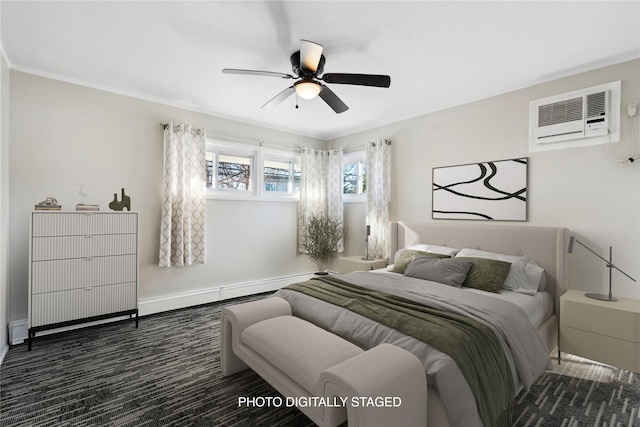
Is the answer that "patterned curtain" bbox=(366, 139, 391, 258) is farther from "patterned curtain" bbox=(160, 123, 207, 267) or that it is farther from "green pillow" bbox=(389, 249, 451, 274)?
"patterned curtain" bbox=(160, 123, 207, 267)

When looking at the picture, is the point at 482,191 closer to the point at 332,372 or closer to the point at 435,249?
the point at 435,249

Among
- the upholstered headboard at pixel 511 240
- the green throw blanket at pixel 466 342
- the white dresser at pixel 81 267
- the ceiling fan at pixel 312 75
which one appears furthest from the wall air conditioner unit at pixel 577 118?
the white dresser at pixel 81 267

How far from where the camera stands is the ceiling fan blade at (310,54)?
80.3 inches

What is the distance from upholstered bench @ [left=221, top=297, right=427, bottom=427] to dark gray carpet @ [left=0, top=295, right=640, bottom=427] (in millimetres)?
326

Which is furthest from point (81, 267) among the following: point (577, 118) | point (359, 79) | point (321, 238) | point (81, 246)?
A: point (577, 118)

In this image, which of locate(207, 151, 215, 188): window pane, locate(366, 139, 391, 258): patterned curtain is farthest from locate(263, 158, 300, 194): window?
locate(366, 139, 391, 258): patterned curtain

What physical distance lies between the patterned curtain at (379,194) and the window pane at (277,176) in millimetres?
1387

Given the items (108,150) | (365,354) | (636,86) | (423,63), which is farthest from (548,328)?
(108,150)

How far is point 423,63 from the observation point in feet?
8.98

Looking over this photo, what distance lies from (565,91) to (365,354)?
3192 mm

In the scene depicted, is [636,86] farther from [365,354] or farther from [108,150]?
[108,150]

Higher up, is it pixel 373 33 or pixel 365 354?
pixel 373 33

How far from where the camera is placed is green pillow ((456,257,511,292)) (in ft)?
8.86

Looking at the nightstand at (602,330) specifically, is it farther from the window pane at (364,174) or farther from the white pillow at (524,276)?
the window pane at (364,174)
